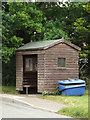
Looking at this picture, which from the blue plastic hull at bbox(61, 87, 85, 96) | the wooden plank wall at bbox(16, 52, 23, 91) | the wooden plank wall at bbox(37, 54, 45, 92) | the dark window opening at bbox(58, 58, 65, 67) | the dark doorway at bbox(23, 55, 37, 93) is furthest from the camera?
the dark doorway at bbox(23, 55, 37, 93)

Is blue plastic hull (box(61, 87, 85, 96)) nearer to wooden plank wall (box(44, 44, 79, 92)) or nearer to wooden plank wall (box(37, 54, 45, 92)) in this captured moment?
wooden plank wall (box(44, 44, 79, 92))

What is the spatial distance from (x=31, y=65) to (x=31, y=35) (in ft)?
9.37

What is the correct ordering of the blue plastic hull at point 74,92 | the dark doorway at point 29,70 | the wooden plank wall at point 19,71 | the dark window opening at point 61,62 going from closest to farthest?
1. the blue plastic hull at point 74,92
2. the dark window opening at point 61,62
3. the wooden plank wall at point 19,71
4. the dark doorway at point 29,70

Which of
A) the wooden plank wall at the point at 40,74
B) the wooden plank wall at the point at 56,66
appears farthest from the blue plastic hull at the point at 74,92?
the wooden plank wall at the point at 40,74

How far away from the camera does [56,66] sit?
1728 centimetres

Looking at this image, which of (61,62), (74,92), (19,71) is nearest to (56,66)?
(61,62)

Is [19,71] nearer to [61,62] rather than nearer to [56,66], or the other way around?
[56,66]

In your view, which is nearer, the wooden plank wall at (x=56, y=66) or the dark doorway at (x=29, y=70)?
the wooden plank wall at (x=56, y=66)

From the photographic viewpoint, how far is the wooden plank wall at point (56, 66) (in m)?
17.0

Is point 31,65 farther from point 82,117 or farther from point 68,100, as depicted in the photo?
point 82,117

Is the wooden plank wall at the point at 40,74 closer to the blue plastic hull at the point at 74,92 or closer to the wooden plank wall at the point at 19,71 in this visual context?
the blue plastic hull at the point at 74,92

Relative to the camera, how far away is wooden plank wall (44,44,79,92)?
671 inches

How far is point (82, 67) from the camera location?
2281cm

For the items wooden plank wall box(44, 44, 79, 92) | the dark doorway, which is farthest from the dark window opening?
the dark doorway
